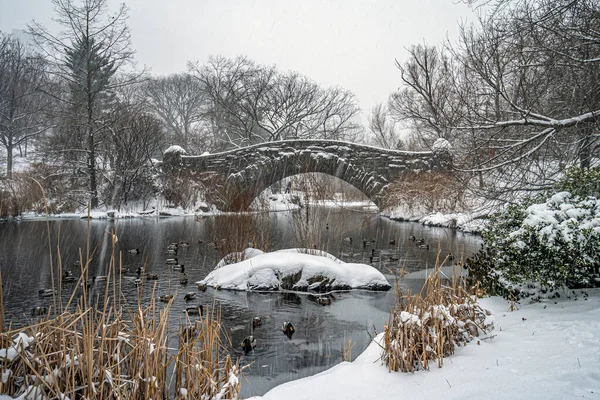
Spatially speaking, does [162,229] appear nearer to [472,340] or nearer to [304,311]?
[304,311]

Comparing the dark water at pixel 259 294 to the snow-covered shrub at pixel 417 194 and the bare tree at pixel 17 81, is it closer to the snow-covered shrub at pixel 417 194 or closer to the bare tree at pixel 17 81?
the snow-covered shrub at pixel 417 194

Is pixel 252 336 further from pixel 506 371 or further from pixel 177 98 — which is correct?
pixel 177 98

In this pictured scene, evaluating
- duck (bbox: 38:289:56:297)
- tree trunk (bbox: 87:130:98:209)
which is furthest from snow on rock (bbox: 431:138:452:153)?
tree trunk (bbox: 87:130:98:209)

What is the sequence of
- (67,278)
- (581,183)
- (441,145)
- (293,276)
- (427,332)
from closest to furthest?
(427,332), (581,183), (67,278), (293,276), (441,145)

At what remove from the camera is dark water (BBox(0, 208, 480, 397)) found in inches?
139

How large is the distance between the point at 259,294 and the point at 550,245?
3624 mm

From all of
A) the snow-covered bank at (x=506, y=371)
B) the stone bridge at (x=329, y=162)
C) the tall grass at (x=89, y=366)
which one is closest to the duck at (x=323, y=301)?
the snow-covered bank at (x=506, y=371)

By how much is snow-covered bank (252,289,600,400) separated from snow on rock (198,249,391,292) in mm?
2457

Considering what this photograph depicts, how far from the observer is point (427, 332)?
2.70 metres

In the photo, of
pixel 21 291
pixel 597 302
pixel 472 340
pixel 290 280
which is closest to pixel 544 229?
pixel 597 302

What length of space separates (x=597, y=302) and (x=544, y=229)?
761 millimetres

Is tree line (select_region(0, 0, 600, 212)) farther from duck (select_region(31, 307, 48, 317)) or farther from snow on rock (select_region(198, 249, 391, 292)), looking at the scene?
duck (select_region(31, 307, 48, 317))

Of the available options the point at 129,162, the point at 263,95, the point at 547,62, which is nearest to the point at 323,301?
the point at 547,62

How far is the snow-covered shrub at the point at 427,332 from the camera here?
2.59m
